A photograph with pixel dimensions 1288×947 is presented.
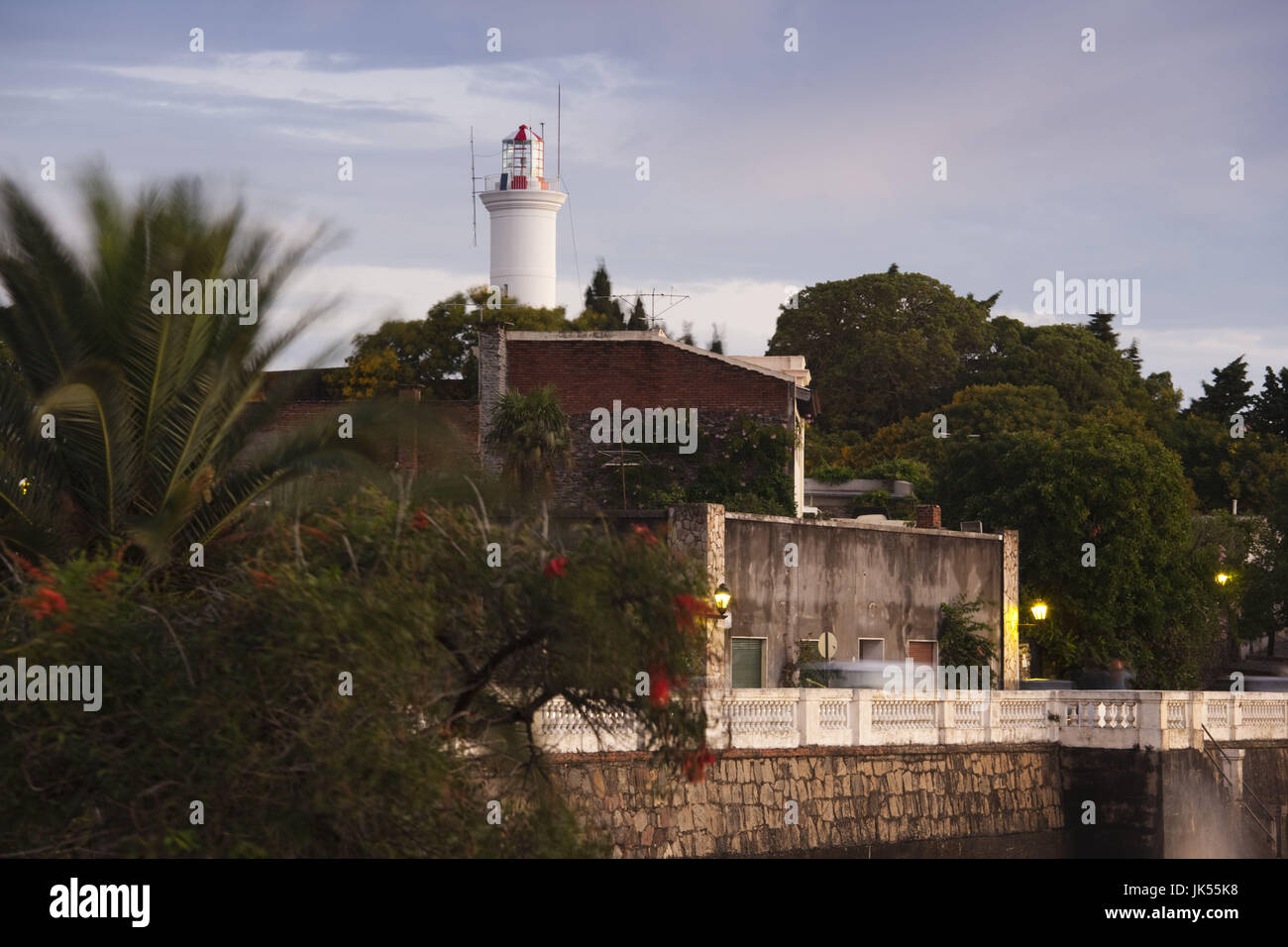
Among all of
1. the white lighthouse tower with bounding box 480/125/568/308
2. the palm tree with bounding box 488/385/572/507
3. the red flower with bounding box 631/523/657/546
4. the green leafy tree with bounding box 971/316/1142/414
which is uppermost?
the white lighthouse tower with bounding box 480/125/568/308

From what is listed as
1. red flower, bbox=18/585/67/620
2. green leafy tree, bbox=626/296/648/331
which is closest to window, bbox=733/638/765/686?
red flower, bbox=18/585/67/620

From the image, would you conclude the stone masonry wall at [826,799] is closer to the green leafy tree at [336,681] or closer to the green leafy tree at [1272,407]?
the green leafy tree at [336,681]

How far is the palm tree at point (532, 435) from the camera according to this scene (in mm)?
34062

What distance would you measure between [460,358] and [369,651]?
1717 inches

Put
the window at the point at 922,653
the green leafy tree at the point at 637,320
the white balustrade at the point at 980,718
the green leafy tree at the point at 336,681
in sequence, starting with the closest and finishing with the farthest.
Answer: the green leafy tree at the point at 336,681 < the white balustrade at the point at 980,718 < the window at the point at 922,653 < the green leafy tree at the point at 637,320

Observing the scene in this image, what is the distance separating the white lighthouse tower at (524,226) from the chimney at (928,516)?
33387 millimetres

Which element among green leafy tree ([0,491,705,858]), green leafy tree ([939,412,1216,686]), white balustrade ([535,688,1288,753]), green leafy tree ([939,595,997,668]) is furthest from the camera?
green leafy tree ([939,412,1216,686])

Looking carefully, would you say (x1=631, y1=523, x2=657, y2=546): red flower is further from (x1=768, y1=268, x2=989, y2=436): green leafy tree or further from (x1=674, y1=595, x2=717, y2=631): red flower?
(x1=768, y1=268, x2=989, y2=436): green leafy tree

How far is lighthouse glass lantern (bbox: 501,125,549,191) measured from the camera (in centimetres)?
6600

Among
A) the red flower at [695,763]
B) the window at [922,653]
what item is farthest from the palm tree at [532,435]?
the red flower at [695,763]

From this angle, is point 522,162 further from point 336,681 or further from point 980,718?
point 336,681

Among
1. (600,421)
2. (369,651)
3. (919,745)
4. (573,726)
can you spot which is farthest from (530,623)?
(600,421)
